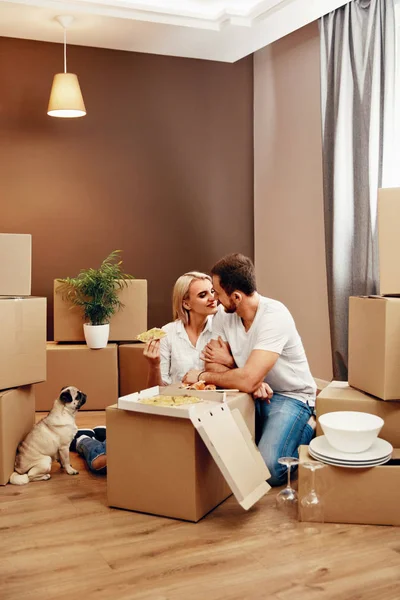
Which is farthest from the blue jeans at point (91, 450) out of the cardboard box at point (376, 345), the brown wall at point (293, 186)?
the brown wall at point (293, 186)

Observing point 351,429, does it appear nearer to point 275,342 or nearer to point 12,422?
point 275,342

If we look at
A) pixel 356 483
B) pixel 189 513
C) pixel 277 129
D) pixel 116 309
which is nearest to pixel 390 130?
pixel 277 129

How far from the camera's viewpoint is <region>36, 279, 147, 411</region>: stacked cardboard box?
4207 millimetres

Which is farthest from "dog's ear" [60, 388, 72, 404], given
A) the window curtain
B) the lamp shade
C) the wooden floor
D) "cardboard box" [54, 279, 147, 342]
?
the lamp shade

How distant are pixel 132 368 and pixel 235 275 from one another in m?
1.58

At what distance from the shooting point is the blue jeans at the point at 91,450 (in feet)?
9.95

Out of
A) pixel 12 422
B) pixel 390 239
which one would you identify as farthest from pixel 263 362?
pixel 12 422

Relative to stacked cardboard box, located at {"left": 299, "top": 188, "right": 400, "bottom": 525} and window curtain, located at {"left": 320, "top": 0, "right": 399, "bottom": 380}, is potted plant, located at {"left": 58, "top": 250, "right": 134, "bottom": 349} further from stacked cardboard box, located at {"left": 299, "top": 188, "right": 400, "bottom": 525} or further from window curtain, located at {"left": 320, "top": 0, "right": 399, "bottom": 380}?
stacked cardboard box, located at {"left": 299, "top": 188, "right": 400, "bottom": 525}

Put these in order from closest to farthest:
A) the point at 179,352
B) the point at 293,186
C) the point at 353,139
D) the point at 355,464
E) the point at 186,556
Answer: the point at 186,556 → the point at 355,464 → the point at 179,352 → the point at 353,139 → the point at 293,186

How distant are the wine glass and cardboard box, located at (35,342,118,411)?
2.01 meters

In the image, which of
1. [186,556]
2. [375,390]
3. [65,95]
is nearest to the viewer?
[186,556]

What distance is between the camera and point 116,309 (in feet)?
14.2

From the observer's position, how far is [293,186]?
198 inches

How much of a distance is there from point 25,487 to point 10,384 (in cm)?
42
